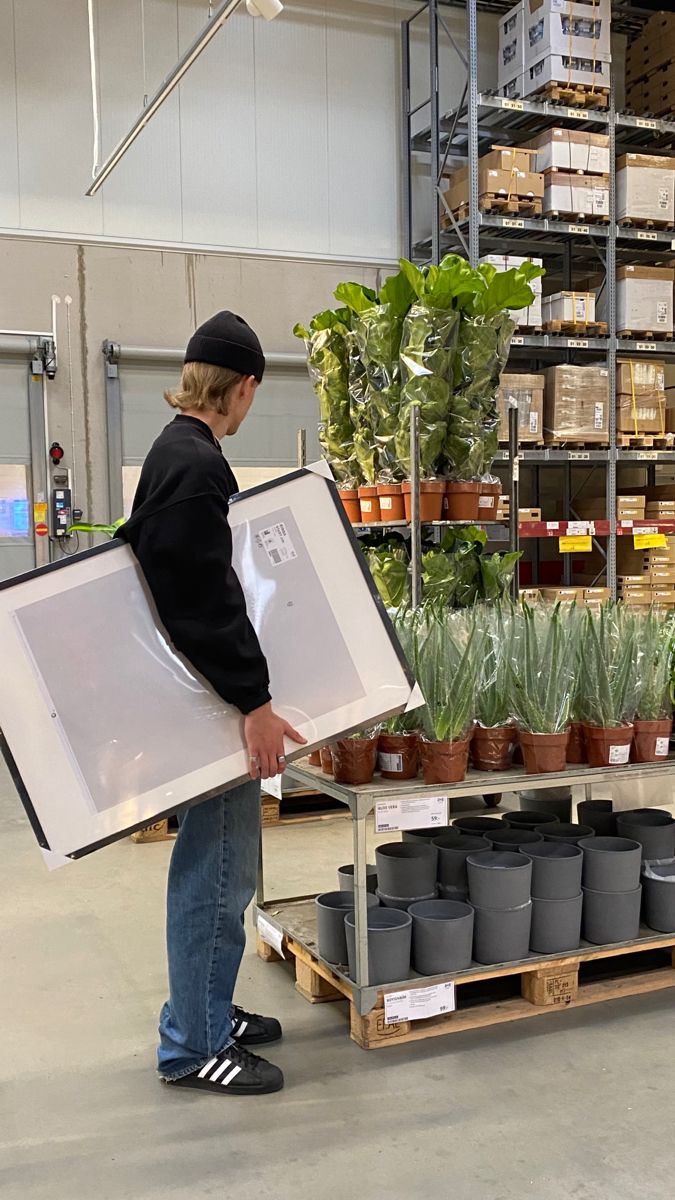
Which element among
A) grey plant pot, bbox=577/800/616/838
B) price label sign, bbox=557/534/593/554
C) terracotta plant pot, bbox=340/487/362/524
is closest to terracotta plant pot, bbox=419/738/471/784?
grey plant pot, bbox=577/800/616/838

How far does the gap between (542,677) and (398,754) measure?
15.2 inches

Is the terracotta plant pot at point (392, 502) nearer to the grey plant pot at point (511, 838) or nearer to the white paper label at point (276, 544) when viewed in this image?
the grey plant pot at point (511, 838)

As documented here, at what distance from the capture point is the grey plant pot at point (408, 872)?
259cm

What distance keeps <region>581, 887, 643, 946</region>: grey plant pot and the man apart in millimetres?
827

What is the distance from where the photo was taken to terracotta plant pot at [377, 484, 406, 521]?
154 inches

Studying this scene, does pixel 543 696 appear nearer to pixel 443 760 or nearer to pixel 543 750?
pixel 543 750

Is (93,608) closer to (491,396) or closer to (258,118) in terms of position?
(491,396)

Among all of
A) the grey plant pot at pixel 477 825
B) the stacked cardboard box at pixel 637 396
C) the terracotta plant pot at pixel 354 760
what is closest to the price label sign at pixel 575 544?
the stacked cardboard box at pixel 637 396

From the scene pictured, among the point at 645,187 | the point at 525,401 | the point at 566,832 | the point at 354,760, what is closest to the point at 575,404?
the point at 525,401

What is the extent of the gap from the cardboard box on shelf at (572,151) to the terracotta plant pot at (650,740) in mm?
4986

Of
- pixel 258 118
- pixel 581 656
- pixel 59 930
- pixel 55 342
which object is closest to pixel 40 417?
pixel 55 342

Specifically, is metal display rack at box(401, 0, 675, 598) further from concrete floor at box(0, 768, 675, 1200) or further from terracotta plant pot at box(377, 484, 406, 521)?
concrete floor at box(0, 768, 675, 1200)

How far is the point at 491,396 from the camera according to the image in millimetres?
3830

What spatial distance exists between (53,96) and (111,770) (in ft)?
20.2
